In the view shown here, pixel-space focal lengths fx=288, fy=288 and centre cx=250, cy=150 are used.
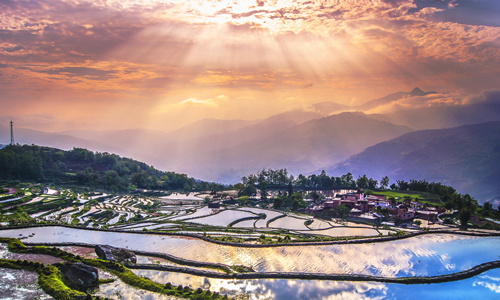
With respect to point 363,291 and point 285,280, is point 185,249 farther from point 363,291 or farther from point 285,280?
point 363,291

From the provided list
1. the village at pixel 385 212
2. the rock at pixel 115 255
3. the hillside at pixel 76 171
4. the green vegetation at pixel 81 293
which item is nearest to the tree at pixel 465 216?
the village at pixel 385 212

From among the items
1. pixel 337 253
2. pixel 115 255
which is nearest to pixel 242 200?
pixel 337 253

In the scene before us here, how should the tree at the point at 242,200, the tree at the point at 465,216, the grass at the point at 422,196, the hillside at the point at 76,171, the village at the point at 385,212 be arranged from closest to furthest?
the tree at the point at 465,216 < the village at the point at 385,212 < the grass at the point at 422,196 < the tree at the point at 242,200 < the hillside at the point at 76,171

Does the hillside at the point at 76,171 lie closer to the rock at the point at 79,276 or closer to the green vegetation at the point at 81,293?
the green vegetation at the point at 81,293

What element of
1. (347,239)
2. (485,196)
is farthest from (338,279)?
(485,196)

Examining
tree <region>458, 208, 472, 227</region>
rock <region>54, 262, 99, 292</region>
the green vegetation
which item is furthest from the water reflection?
tree <region>458, 208, 472, 227</region>
